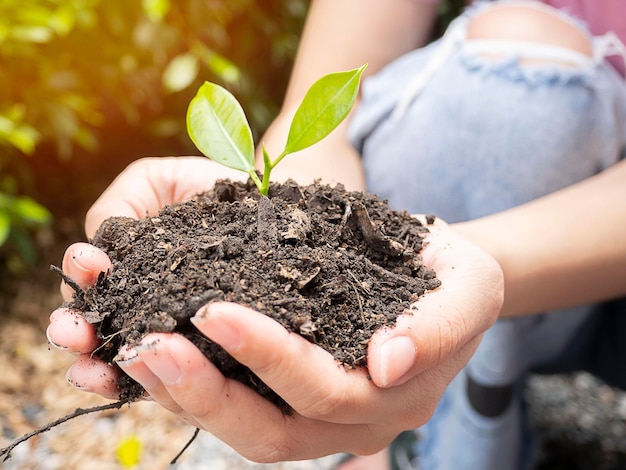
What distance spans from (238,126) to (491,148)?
53 cm

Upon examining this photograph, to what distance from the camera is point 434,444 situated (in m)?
1.45

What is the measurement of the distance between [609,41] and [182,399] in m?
1.11

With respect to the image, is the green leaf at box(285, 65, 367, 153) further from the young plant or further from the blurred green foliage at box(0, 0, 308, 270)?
the blurred green foliage at box(0, 0, 308, 270)

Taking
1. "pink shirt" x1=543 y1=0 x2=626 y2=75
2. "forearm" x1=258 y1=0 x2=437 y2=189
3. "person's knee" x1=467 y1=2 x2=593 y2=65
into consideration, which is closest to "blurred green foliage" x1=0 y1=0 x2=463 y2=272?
"forearm" x1=258 y1=0 x2=437 y2=189

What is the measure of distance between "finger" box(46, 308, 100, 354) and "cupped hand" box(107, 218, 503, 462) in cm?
10

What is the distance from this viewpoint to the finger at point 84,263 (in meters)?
0.80

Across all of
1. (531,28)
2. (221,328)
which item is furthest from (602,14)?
(221,328)

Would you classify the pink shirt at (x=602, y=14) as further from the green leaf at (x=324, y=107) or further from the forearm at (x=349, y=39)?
the green leaf at (x=324, y=107)

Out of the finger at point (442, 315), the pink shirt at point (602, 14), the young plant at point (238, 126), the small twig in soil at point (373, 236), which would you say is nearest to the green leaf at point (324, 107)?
the young plant at point (238, 126)

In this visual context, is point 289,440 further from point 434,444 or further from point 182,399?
point 434,444

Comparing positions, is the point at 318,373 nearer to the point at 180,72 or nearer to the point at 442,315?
the point at 442,315

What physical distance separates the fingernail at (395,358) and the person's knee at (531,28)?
0.72 meters

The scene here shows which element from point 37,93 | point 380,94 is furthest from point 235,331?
point 37,93

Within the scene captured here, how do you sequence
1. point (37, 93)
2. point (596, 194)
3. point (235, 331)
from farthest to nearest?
point (37, 93) < point (596, 194) < point (235, 331)
